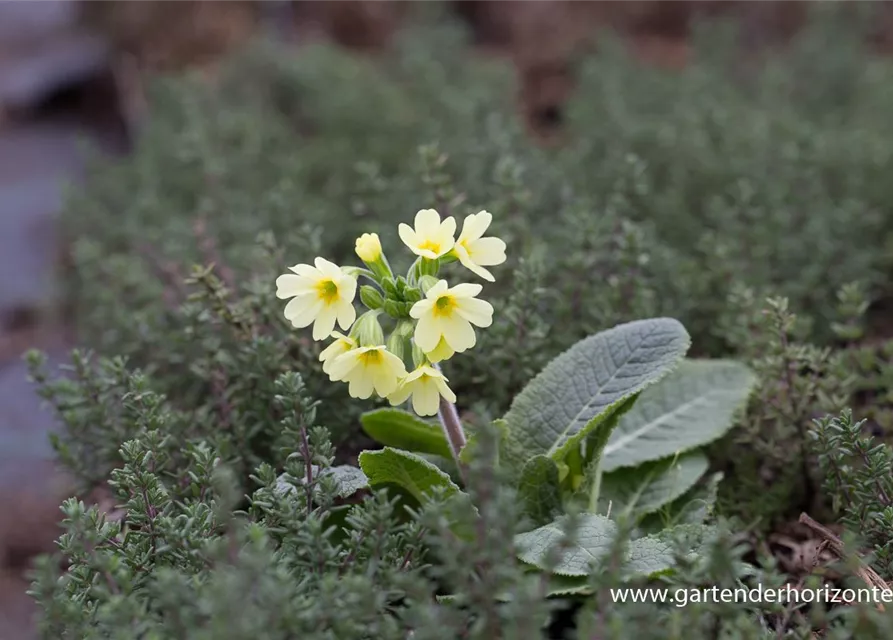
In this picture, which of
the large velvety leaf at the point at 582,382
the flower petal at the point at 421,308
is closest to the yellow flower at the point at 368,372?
the flower petal at the point at 421,308

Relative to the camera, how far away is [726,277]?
3.15 metres

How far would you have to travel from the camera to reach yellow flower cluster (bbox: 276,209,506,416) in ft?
6.22

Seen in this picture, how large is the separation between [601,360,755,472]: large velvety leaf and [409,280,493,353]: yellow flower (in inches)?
30.3

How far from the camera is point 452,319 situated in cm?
192

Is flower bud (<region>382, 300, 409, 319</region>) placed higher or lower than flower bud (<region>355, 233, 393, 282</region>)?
lower

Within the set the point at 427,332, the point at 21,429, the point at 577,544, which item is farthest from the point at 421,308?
the point at 21,429

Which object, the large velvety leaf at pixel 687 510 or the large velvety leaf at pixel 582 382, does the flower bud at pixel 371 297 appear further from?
the large velvety leaf at pixel 687 510

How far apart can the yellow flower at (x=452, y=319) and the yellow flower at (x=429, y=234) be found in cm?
13

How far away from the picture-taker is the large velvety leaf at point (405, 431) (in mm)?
2295

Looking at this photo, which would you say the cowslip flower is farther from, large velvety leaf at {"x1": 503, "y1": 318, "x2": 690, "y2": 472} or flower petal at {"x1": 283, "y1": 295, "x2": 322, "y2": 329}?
large velvety leaf at {"x1": 503, "y1": 318, "x2": 690, "y2": 472}

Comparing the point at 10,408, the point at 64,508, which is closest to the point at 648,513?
the point at 64,508

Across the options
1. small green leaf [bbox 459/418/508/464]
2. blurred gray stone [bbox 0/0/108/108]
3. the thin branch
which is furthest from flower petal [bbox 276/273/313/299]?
blurred gray stone [bbox 0/0/108/108]

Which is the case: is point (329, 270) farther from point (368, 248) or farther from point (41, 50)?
point (41, 50)

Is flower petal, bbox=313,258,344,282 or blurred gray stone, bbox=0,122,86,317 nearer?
flower petal, bbox=313,258,344,282
